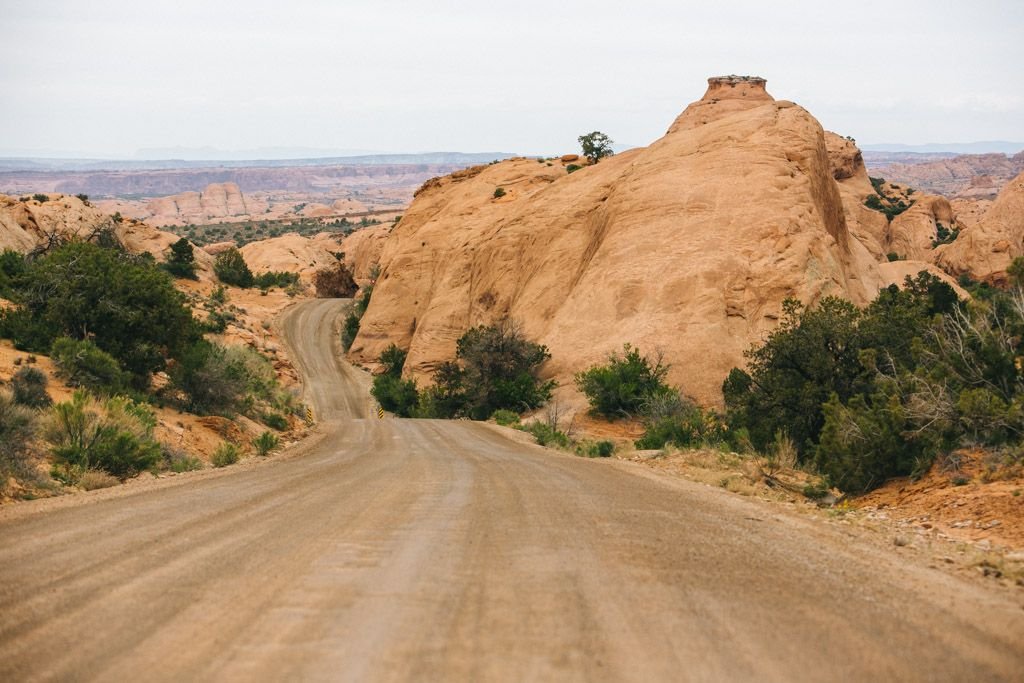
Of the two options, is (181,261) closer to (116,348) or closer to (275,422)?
(275,422)

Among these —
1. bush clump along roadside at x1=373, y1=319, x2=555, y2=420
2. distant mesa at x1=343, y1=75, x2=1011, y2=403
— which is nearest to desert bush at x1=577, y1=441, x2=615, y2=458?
distant mesa at x1=343, y1=75, x2=1011, y2=403

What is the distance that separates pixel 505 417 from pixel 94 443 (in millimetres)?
19808

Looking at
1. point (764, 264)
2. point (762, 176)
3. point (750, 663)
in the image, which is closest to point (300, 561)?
point (750, 663)

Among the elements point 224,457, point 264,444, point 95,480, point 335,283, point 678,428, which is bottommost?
point 335,283

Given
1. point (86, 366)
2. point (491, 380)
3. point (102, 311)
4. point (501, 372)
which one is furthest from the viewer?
point (491, 380)

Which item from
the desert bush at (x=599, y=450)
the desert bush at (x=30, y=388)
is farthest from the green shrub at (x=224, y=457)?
the desert bush at (x=599, y=450)

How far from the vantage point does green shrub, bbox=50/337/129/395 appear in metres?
18.6

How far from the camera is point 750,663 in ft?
15.3

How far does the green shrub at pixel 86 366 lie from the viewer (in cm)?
1859

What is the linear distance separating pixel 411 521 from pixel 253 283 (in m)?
74.1

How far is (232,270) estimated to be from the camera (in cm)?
7506

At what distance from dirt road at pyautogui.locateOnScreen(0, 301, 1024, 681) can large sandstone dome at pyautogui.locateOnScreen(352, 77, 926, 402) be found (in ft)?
69.2

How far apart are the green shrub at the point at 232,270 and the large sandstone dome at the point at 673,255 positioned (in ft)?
95.6

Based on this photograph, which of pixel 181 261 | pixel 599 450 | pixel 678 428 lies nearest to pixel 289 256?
pixel 181 261
